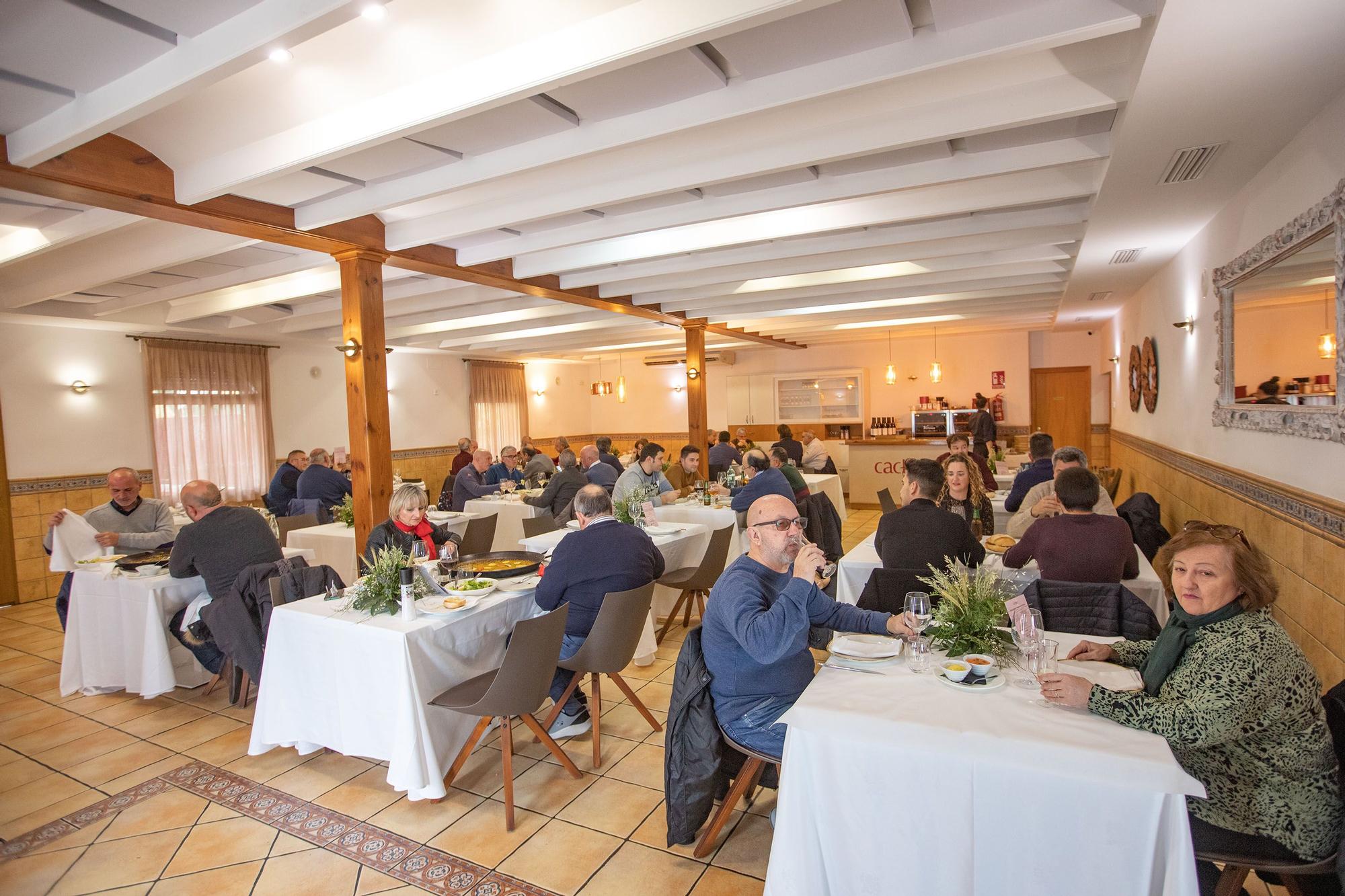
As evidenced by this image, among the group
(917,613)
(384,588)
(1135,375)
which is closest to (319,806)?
(384,588)

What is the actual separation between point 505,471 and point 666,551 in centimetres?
403

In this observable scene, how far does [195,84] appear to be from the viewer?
254 centimetres

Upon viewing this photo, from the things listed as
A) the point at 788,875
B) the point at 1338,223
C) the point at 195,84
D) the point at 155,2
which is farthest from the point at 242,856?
the point at 1338,223

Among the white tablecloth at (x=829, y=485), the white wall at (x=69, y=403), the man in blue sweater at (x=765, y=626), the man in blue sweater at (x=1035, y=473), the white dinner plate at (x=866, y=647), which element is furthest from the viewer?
the white tablecloth at (x=829, y=485)

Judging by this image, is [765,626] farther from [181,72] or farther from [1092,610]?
[181,72]

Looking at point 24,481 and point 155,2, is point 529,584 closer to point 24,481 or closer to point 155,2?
point 155,2

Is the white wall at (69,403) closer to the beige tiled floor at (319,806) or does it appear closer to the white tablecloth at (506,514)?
the white tablecloth at (506,514)

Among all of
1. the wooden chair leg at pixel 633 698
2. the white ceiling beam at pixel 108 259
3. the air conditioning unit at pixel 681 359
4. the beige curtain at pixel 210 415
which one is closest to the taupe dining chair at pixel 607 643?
the wooden chair leg at pixel 633 698

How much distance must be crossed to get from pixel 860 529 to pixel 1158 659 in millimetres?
7357

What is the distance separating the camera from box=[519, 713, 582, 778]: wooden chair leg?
9.81 ft

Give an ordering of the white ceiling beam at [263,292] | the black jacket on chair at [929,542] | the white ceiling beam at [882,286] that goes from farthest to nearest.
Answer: the white ceiling beam at [882,286] < the white ceiling beam at [263,292] < the black jacket on chair at [929,542]

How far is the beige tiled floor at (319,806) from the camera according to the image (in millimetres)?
2559

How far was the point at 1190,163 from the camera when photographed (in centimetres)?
348

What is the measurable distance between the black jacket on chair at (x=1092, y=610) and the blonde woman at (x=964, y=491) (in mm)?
1511
